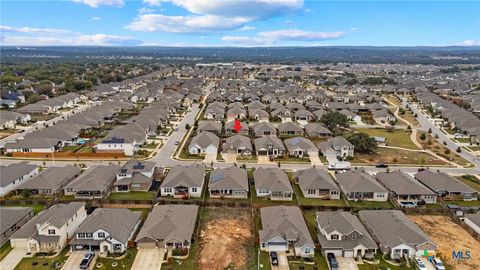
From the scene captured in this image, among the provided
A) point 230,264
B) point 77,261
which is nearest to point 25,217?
point 77,261

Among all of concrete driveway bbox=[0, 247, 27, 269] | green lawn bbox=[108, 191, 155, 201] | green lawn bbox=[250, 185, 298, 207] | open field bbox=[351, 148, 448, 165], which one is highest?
open field bbox=[351, 148, 448, 165]

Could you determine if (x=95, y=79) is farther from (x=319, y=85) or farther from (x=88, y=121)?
(x=319, y=85)

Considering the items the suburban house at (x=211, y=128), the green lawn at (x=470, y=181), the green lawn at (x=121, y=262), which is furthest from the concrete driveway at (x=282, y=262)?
the suburban house at (x=211, y=128)

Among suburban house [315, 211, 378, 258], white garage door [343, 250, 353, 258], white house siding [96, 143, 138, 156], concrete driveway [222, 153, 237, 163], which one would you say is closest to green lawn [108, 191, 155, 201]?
concrete driveway [222, 153, 237, 163]

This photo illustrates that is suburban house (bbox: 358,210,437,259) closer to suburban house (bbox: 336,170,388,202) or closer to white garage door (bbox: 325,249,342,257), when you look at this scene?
white garage door (bbox: 325,249,342,257)

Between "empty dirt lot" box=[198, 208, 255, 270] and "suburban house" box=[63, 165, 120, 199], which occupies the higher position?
"suburban house" box=[63, 165, 120, 199]

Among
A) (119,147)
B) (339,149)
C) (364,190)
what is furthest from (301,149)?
(119,147)

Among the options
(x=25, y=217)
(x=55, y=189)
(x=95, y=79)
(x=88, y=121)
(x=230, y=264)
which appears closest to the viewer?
(x=230, y=264)
